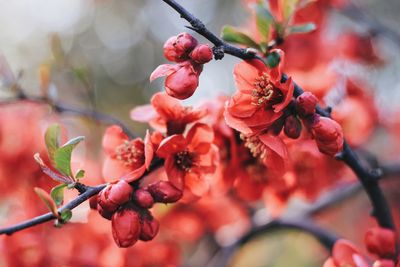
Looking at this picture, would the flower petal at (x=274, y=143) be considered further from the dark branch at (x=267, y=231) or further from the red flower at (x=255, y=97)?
the dark branch at (x=267, y=231)

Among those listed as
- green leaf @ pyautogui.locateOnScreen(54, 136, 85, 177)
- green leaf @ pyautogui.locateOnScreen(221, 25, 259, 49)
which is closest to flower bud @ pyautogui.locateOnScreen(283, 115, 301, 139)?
green leaf @ pyautogui.locateOnScreen(221, 25, 259, 49)

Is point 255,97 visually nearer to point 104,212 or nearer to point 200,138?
point 200,138

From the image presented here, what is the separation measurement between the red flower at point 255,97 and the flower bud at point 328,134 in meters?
0.07

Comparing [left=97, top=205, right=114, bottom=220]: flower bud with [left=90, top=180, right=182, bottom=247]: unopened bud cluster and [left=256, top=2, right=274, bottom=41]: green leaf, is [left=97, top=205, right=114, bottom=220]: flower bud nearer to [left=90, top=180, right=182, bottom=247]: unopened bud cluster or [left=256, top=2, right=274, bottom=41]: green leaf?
[left=90, top=180, right=182, bottom=247]: unopened bud cluster

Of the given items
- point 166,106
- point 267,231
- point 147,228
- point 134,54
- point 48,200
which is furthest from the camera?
point 134,54

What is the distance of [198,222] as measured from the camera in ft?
6.13

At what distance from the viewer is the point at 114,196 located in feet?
2.89

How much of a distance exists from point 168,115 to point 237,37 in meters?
0.21

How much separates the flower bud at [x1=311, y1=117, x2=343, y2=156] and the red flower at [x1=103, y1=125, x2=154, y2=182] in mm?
322

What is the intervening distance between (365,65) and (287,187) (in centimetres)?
96

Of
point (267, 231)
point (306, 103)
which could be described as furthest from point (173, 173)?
point (267, 231)

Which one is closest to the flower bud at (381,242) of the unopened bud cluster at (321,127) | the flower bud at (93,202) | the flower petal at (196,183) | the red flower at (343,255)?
the red flower at (343,255)

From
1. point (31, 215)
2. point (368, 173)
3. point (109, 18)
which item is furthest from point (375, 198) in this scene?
point (109, 18)

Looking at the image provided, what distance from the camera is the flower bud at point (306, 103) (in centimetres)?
93
